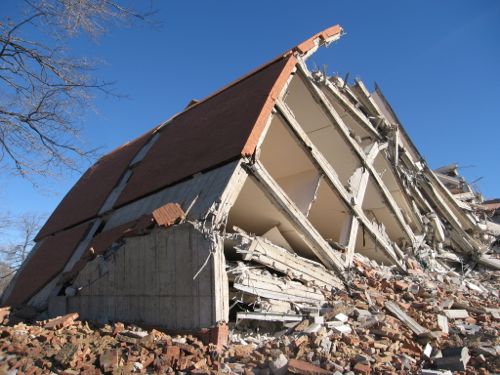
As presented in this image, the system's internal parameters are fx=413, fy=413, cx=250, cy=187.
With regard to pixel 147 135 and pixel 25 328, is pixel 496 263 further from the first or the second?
pixel 25 328

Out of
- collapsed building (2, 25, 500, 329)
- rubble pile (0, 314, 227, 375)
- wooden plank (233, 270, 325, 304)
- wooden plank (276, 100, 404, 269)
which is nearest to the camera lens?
rubble pile (0, 314, 227, 375)

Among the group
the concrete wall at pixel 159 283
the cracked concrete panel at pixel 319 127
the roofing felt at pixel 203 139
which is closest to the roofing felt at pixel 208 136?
the roofing felt at pixel 203 139

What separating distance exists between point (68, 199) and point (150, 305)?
10.3m

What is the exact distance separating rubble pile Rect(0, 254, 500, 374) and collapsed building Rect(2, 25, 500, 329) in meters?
0.46

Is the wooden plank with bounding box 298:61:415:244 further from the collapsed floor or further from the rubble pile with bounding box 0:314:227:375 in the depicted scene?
the rubble pile with bounding box 0:314:227:375

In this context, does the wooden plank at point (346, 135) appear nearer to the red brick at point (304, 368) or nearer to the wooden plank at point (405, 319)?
the wooden plank at point (405, 319)

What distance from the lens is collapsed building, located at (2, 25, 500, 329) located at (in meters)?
7.11

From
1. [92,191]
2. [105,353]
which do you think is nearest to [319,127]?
[92,191]

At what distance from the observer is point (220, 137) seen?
353 inches

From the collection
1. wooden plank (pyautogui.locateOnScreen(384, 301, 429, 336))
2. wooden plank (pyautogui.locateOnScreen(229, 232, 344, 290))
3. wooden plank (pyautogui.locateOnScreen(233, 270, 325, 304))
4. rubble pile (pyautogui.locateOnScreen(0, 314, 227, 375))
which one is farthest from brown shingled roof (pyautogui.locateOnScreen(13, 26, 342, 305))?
wooden plank (pyautogui.locateOnScreen(384, 301, 429, 336))

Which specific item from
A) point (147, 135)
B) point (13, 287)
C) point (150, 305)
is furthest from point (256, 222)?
point (13, 287)

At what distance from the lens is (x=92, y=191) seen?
1448 centimetres

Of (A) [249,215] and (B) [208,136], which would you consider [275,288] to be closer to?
(A) [249,215]

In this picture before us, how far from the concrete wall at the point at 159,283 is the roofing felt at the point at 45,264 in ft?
8.17
